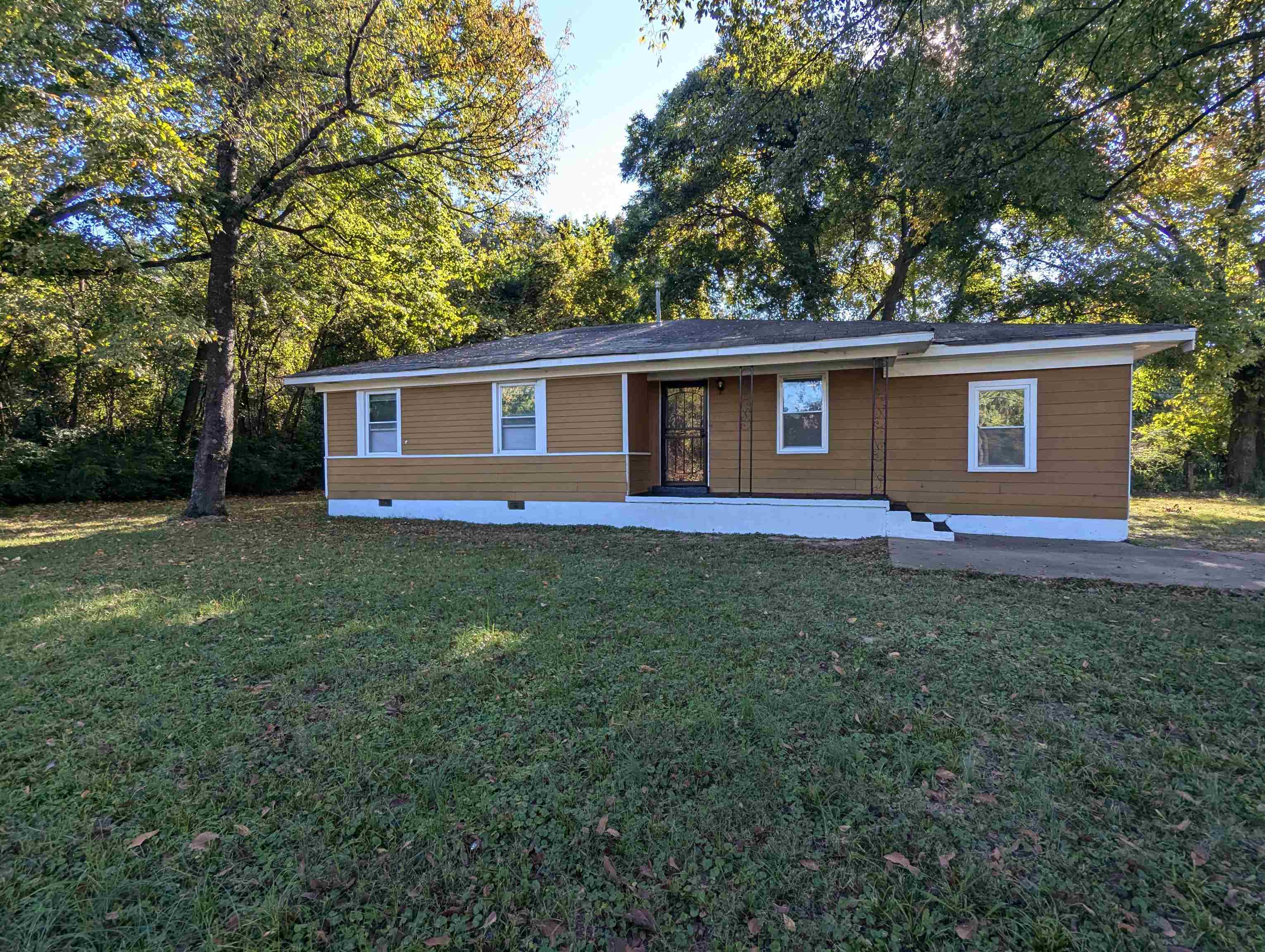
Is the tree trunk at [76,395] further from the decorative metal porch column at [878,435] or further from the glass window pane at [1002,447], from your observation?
the glass window pane at [1002,447]

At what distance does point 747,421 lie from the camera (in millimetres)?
10156

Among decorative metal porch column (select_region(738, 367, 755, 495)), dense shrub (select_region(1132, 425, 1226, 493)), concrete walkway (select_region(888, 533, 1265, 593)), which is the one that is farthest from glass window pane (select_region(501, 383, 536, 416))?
dense shrub (select_region(1132, 425, 1226, 493))

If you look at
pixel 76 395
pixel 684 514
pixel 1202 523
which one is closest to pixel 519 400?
pixel 684 514

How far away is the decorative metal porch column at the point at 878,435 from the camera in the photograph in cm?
902

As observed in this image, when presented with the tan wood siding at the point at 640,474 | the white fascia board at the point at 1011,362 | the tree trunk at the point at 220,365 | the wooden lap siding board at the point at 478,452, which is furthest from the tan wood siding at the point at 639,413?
the tree trunk at the point at 220,365

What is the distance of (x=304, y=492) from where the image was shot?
1755 cm

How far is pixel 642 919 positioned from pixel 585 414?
875 cm

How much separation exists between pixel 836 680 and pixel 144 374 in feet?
46.9

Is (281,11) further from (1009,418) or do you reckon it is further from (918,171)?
(1009,418)

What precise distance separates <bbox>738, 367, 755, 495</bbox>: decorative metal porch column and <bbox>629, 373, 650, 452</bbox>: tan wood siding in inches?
64.7

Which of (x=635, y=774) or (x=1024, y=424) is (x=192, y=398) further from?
(x=1024, y=424)

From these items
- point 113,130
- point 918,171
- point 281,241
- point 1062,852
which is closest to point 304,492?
point 281,241

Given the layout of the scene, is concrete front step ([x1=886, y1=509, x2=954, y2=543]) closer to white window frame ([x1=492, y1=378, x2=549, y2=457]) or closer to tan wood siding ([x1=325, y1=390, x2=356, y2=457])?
white window frame ([x1=492, y1=378, x2=549, y2=457])

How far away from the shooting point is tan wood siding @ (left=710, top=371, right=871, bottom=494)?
9.52 meters
